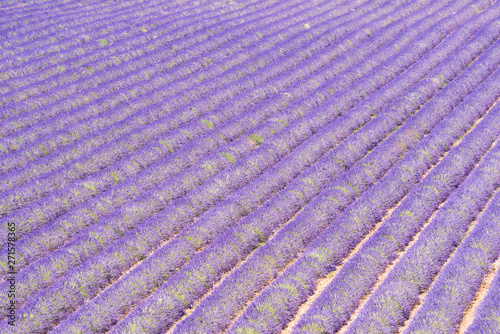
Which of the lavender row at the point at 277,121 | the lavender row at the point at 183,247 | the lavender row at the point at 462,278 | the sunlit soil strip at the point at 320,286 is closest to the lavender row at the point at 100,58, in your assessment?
the lavender row at the point at 277,121

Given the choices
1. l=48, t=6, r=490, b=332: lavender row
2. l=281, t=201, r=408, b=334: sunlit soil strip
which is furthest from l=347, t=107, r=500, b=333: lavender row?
l=48, t=6, r=490, b=332: lavender row

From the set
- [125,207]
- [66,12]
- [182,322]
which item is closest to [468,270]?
[182,322]

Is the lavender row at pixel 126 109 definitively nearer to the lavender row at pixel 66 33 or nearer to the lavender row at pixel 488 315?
the lavender row at pixel 66 33

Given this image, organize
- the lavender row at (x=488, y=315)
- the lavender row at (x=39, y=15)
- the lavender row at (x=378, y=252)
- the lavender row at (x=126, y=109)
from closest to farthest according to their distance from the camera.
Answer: the lavender row at (x=488, y=315) → the lavender row at (x=378, y=252) → the lavender row at (x=126, y=109) → the lavender row at (x=39, y=15)

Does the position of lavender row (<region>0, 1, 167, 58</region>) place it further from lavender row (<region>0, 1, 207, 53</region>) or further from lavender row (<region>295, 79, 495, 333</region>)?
lavender row (<region>295, 79, 495, 333</region>)

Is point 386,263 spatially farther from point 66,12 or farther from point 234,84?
point 66,12

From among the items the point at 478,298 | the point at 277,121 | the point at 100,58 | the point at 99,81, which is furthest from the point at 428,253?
the point at 100,58
